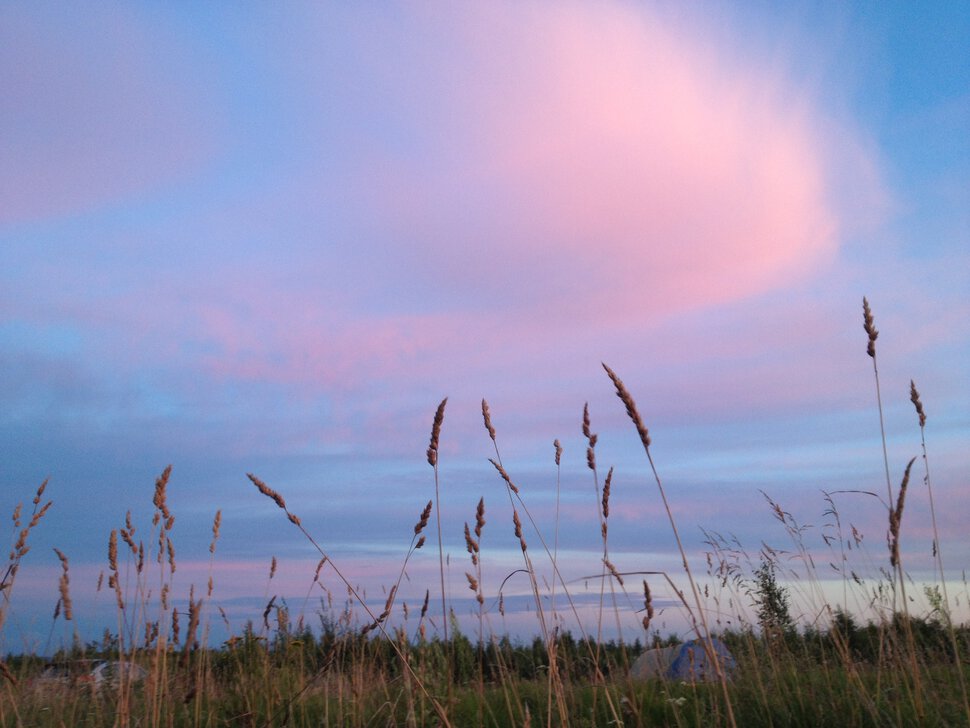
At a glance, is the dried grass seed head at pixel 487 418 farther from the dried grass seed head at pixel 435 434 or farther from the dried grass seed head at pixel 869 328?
the dried grass seed head at pixel 869 328

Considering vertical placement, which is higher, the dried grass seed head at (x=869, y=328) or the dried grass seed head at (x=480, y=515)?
the dried grass seed head at (x=869, y=328)

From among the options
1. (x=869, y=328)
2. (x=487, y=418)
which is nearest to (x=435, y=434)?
(x=487, y=418)

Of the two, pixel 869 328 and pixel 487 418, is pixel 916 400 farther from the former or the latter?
pixel 487 418

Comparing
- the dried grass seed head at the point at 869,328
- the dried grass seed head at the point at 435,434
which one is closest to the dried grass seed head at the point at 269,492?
the dried grass seed head at the point at 435,434

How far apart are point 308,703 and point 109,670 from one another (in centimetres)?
185

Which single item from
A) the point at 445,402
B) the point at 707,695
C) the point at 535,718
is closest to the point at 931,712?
the point at 707,695

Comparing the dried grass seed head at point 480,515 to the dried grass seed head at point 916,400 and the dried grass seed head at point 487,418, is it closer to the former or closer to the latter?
the dried grass seed head at point 487,418

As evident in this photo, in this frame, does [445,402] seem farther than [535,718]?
No

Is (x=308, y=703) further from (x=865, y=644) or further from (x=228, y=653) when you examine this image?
(x=865, y=644)

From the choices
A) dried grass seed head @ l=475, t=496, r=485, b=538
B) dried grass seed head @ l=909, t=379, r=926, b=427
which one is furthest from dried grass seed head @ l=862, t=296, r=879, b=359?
dried grass seed head @ l=475, t=496, r=485, b=538

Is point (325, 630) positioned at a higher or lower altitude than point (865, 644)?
higher

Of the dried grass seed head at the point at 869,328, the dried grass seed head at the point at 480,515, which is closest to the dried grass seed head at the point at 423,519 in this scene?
the dried grass seed head at the point at 480,515

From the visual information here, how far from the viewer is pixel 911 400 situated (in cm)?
316

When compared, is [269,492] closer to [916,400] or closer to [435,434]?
[435,434]
